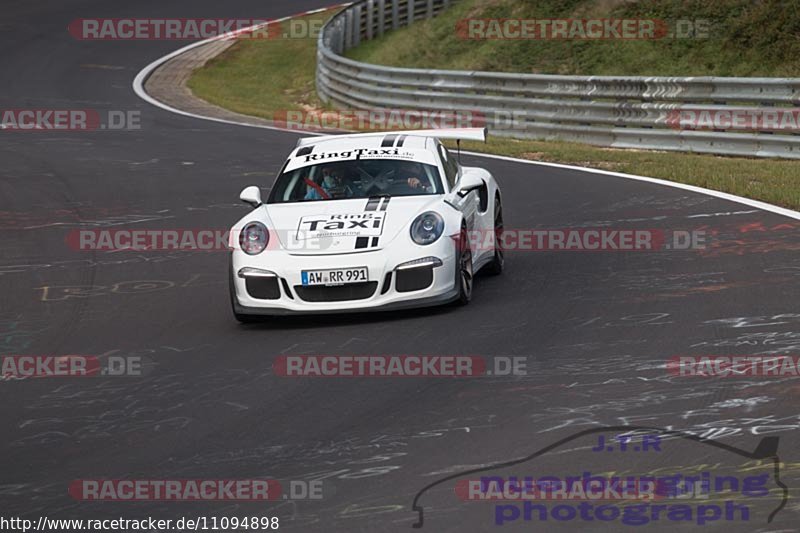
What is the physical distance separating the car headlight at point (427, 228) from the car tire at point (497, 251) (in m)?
1.39

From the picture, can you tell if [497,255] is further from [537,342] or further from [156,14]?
[156,14]

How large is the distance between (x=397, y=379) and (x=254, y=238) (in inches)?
99.7

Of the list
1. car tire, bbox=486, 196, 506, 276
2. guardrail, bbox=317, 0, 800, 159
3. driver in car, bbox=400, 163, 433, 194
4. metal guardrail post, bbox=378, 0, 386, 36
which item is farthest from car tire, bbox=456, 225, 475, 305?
metal guardrail post, bbox=378, 0, 386, 36

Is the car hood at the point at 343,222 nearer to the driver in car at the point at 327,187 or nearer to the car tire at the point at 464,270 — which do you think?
the driver in car at the point at 327,187

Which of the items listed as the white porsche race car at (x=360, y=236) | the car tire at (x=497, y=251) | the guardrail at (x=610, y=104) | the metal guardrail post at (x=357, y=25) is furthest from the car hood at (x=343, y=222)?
the metal guardrail post at (x=357, y=25)

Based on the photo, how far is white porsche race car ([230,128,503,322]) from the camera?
9.97 metres

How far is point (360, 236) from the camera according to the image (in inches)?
400

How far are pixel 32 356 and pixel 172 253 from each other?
13.3 ft

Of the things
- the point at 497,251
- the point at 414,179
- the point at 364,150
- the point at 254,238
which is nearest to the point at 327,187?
the point at 364,150

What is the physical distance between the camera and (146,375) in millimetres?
8703

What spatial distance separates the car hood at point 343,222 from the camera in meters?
10.1

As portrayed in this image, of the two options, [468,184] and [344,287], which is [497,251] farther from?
[344,287]

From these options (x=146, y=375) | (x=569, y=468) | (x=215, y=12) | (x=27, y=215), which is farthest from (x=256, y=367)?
(x=215, y=12)

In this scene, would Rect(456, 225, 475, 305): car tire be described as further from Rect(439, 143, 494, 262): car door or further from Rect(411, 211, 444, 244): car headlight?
Rect(439, 143, 494, 262): car door
